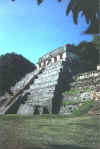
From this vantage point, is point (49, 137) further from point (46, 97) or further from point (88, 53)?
point (88, 53)

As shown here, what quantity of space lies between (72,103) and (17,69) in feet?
57.8

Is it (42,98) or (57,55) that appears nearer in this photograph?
(42,98)

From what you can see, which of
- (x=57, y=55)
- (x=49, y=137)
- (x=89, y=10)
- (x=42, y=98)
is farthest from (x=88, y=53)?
(x=49, y=137)

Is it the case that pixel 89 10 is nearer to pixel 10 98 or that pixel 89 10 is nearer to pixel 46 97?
pixel 46 97

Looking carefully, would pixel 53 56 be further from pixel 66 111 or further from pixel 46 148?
pixel 46 148

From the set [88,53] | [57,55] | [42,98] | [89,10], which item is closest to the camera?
[89,10]

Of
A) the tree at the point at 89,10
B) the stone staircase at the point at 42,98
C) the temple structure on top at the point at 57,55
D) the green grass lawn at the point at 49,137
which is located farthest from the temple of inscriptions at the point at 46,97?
the tree at the point at 89,10

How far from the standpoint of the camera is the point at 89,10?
9.61 ft

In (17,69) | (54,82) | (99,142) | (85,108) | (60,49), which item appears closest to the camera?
(99,142)

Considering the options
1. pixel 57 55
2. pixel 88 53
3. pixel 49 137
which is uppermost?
pixel 88 53

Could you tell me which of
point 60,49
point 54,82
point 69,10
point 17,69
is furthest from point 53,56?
point 69,10

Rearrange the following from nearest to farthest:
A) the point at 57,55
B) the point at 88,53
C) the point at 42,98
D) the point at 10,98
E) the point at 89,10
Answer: the point at 89,10
the point at 42,98
the point at 10,98
the point at 57,55
the point at 88,53

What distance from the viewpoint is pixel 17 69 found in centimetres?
2638

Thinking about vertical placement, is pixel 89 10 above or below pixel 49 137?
above
